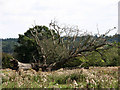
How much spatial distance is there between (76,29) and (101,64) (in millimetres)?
6082

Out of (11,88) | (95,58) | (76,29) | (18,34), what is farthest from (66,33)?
(11,88)

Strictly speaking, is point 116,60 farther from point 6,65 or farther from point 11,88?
point 11,88

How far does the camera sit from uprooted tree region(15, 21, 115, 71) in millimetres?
16297

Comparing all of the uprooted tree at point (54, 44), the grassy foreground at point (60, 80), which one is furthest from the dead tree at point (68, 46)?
the grassy foreground at point (60, 80)

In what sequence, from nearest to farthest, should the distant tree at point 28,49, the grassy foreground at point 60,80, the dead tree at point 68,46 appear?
the grassy foreground at point 60,80, the dead tree at point 68,46, the distant tree at point 28,49

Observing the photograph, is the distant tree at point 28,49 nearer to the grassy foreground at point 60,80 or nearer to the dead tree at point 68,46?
the dead tree at point 68,46

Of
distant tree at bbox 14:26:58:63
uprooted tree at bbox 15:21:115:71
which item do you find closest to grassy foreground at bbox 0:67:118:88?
uprooted tree at bbox 15:21:115:71

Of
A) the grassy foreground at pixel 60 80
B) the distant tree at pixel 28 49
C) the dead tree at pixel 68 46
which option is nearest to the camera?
the grassy foreground at pixel 60 80

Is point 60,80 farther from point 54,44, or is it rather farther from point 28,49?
point 28,49

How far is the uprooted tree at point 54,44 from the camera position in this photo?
16.3m

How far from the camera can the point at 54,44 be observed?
17.2 meters

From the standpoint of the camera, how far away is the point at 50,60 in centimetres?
1931

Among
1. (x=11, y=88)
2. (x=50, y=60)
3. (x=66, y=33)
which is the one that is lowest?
(x=11, y=88)

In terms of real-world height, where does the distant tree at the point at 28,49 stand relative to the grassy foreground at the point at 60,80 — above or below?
above
